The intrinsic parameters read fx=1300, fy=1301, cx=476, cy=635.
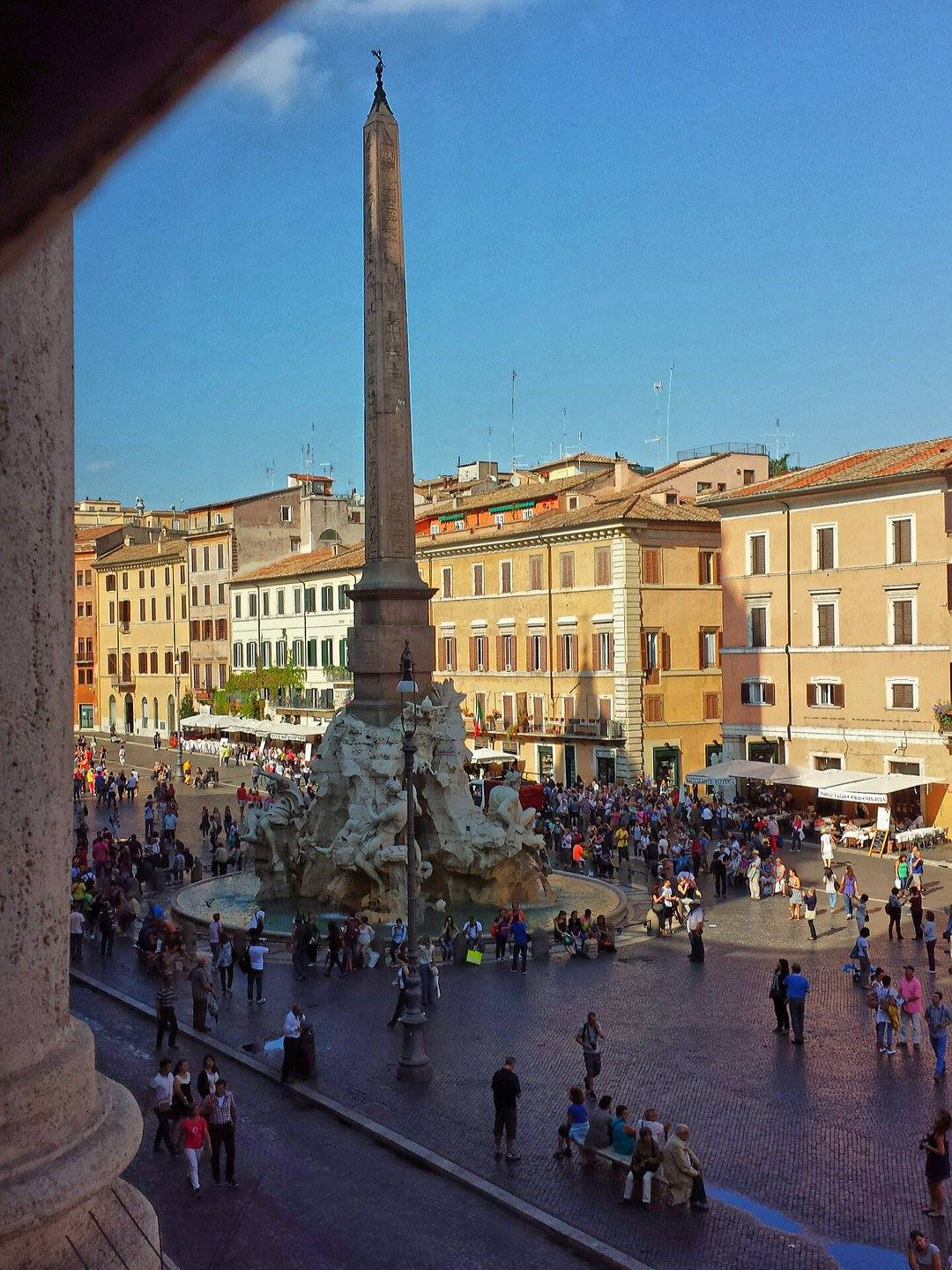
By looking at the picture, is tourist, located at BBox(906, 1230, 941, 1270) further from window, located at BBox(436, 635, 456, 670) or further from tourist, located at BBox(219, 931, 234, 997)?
window, located at BBox(436, 635, 456, 670)

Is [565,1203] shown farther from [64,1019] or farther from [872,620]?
[872,620]

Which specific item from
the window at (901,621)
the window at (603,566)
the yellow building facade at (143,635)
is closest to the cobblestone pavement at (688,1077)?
the window at (901,621)

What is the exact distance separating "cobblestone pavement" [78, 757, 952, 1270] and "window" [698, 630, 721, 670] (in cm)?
2274

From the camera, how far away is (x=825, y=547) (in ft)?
114

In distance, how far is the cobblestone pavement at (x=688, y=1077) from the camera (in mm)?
9867

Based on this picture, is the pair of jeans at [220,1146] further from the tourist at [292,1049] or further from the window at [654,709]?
the window at [654,709]

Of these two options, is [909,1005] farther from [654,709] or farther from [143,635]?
[143,635]

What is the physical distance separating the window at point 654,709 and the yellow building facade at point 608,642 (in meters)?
0.05

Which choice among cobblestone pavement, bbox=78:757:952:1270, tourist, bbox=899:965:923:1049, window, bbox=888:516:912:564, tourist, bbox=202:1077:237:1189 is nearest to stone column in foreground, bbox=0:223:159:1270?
cobblestone pavement, bbox=78:757:952:1270

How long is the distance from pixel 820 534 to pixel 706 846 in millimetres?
10677

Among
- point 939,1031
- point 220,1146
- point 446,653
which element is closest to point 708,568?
point 446,653

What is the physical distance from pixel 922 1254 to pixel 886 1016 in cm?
614

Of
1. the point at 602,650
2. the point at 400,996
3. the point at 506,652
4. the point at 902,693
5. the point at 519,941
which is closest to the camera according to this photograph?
the point at 400,996

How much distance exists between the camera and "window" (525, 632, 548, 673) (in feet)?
147
